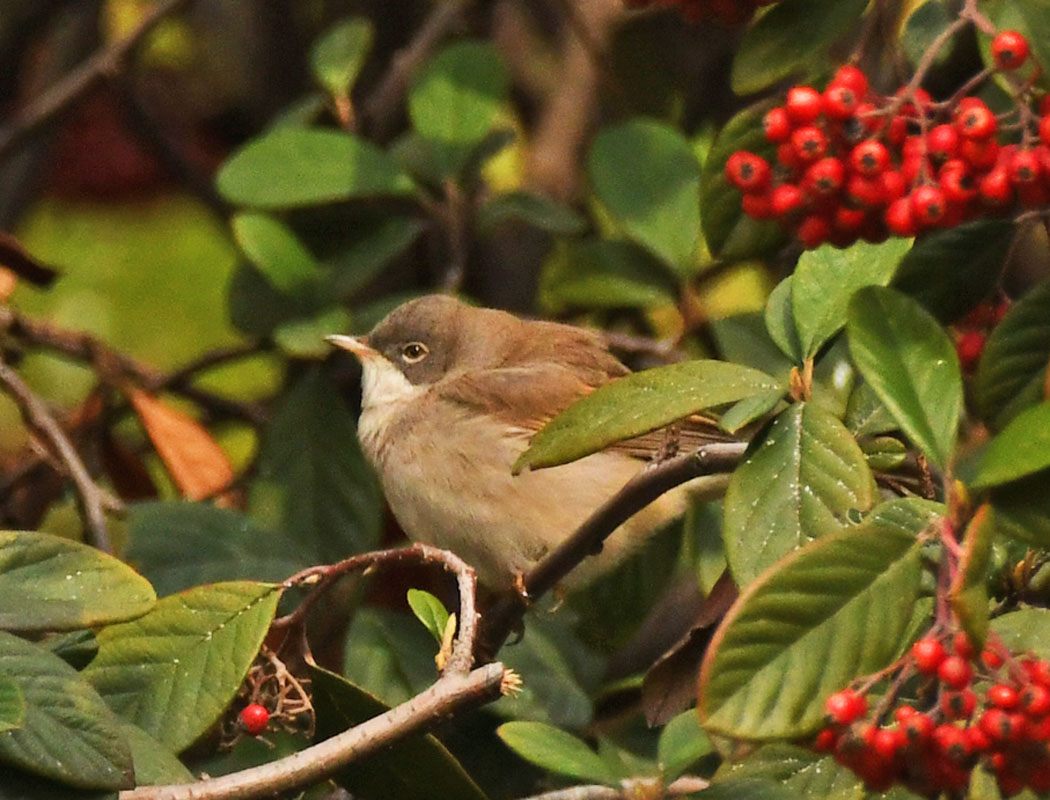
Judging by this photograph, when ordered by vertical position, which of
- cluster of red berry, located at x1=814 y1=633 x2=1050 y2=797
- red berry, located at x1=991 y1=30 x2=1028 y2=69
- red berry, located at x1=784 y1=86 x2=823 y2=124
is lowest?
cluster of red berry, located at x1=814 y1=633 x2=1050 y2=797

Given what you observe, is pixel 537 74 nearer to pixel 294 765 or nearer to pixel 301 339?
pixel 301 339

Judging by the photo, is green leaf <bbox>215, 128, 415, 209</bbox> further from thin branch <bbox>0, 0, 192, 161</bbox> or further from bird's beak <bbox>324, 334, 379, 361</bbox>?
thin branch <bbox>0, 0, 192, 161</bbox>

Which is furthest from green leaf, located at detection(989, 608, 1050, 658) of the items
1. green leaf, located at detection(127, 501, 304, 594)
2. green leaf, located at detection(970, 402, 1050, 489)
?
green leaf, located at detection(127, 501, 304, 594)

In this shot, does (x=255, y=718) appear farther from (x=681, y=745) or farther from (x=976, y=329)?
(x=976, y=329)

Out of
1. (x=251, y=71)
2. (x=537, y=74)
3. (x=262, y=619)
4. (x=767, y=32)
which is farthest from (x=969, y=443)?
(x=251, y=71)

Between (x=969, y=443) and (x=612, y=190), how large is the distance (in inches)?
40.9

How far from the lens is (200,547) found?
3.47m

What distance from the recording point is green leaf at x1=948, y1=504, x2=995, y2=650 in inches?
68.7

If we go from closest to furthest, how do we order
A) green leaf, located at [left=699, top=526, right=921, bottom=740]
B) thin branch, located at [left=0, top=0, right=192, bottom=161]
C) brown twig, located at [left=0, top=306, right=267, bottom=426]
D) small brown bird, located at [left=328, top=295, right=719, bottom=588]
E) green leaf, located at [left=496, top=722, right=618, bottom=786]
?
green leaf, located at [left=699, top=526, right=921, bottom=740] → green leaf, located at [left=496, top=722, right=618, bottom=786] → small brown bird, located at [left=328, top=295, right=719, bottom=588] → brown twig, located at [left=0, top=306, right=267, bottom=426] → thin branch, located at [left=0, top=0, right=192, bottom=161]

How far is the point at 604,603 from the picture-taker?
338 centimetres

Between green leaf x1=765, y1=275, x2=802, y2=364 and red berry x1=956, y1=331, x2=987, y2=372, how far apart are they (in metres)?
0.26

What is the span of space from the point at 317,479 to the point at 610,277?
0.84 m

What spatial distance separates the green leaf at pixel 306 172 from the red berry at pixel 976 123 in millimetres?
2040

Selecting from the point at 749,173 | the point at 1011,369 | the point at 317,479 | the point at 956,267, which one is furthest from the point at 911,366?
the point at 317,479
